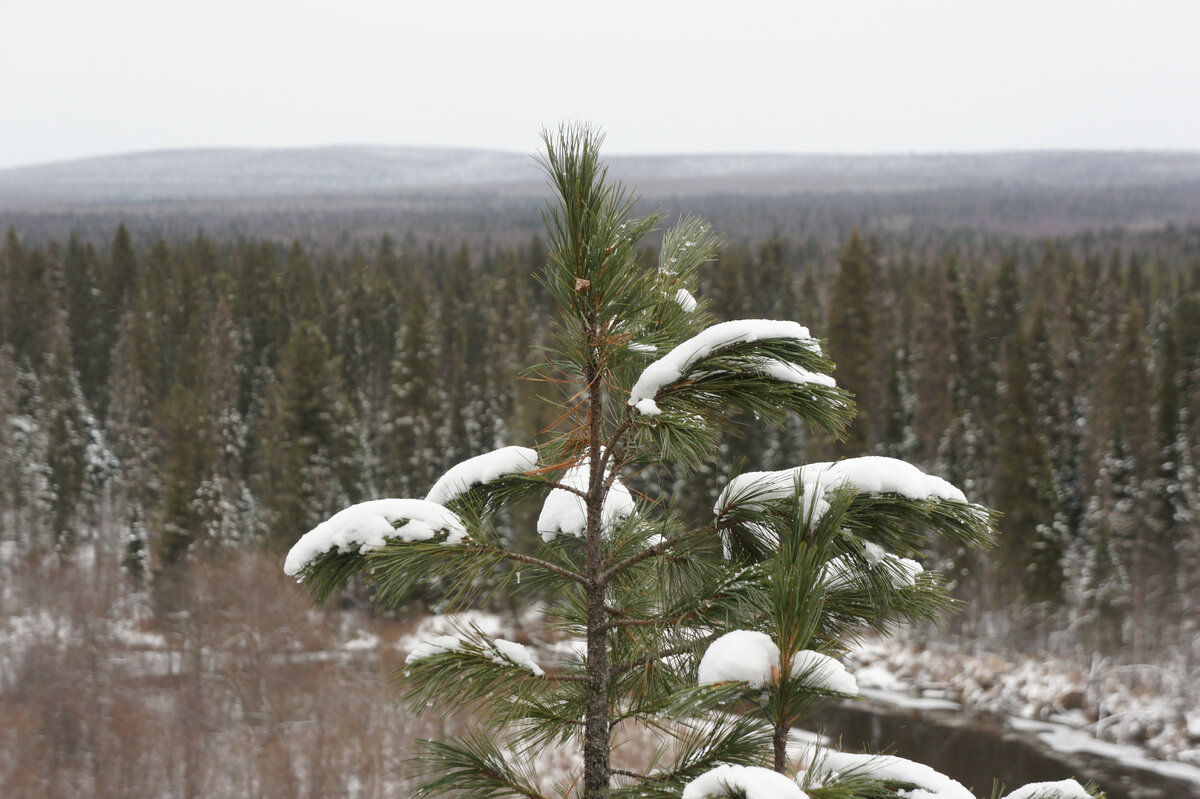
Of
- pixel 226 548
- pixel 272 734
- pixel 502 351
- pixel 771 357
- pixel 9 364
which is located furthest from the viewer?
pixel 9 364

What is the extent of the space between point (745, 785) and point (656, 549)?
1.25 metres

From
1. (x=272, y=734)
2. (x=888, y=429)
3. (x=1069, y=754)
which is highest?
(x=888, y=429)

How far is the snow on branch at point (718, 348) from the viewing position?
336cm

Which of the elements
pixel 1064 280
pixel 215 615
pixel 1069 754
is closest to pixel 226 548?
pixel 215 615

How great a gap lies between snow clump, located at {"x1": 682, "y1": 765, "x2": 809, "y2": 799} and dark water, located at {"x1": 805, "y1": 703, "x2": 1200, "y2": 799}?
22.3m

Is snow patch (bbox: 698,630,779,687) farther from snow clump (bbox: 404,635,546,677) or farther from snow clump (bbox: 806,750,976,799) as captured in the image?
snow clump (bbox: 404,635,546,677)

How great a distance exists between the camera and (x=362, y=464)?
44.6 m

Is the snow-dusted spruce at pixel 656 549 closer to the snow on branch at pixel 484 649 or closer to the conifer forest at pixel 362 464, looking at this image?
the snow on branch at pixel 484 649

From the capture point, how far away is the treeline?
40812mm

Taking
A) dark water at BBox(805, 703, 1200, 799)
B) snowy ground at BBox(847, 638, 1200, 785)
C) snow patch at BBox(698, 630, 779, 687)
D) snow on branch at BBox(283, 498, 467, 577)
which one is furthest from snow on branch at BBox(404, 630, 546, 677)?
snowy ground at BBox(847, 638, 1200, 785)

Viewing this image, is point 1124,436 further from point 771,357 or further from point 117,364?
point 117,364

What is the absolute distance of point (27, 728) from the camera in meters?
23.5

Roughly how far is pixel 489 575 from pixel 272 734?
22224 millimetres

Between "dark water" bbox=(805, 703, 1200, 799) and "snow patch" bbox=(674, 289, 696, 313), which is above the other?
"snow patch" bbox=(674, 289, 696, 313)
